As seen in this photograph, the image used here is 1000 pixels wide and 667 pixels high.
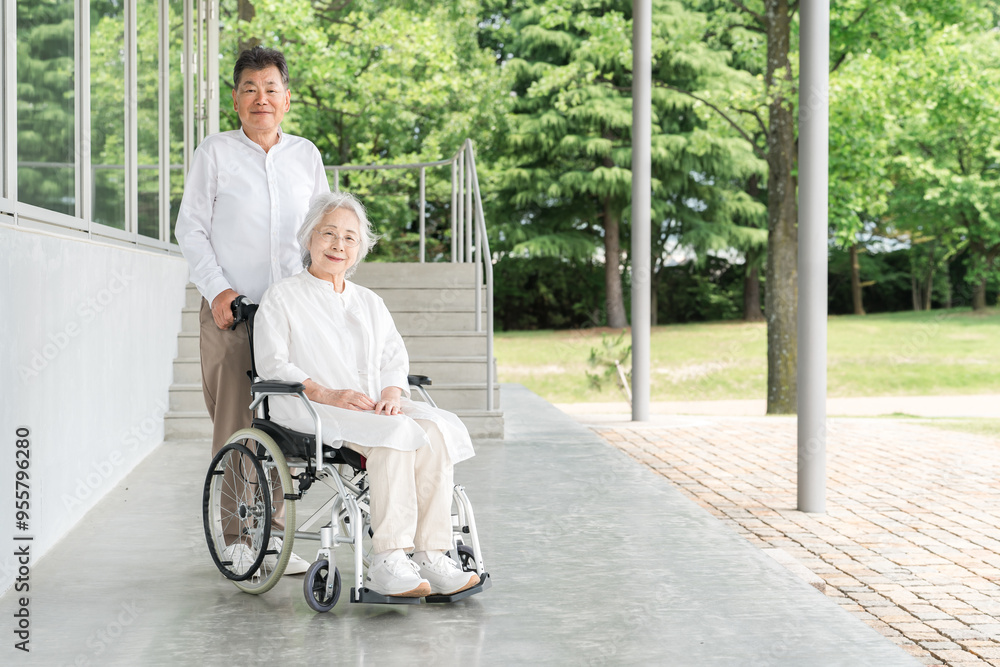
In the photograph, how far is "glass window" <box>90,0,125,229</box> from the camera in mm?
5156

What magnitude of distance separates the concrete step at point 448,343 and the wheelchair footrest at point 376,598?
4314 millimetres

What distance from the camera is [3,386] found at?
128 inches

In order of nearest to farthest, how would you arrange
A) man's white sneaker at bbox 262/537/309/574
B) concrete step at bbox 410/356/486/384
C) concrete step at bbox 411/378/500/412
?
man's white sneaker at bbox 262/537/309/574 → concrete step at bbox 411/378/500/412 → concrete step at bbox 410/356/486/384

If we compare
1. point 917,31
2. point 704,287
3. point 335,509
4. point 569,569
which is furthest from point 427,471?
point 704,287

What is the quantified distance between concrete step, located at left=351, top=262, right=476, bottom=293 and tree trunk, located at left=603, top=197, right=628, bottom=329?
1671 cm

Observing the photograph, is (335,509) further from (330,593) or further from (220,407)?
(220,407)

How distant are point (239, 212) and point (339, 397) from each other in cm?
80

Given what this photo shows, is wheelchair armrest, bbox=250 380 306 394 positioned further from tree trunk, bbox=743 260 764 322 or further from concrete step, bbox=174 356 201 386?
tree trunk, bbox=743 260 764 322

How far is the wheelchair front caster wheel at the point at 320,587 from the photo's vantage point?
118 inches

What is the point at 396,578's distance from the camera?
2.91m

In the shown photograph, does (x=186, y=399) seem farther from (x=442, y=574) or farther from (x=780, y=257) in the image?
(x=780, y=257)

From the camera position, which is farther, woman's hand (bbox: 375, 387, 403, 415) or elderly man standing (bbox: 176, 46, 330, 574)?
elderly man standing (bbox: 176, 46, 330, 574)

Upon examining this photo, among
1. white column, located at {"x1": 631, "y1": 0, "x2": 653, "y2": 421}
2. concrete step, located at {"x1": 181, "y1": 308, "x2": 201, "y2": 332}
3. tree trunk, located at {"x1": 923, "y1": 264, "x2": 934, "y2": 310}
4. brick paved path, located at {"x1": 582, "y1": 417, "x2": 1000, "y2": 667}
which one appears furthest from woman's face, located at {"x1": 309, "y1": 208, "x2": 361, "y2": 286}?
tree trunk, located at {"x1": 923, "y1": 264, "x2": 934, "y2": 310}

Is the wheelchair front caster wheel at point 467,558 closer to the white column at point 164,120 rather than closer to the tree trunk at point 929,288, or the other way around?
the white column at point 164,120
